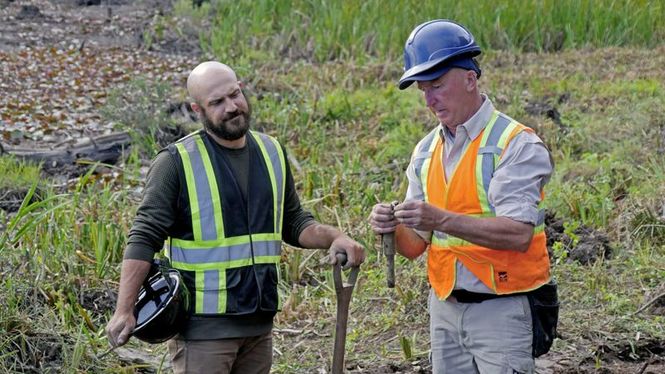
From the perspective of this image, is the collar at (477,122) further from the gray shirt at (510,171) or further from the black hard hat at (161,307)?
the black hard hat at (161,307)

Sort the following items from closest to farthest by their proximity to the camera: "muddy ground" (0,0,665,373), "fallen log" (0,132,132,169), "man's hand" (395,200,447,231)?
"man's hand" (395,200,447,231)
"muddy ground" (0,0,665,373)
"fallen log" (0,132,132,169)

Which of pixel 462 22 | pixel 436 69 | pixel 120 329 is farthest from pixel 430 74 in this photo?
pixel 462 22

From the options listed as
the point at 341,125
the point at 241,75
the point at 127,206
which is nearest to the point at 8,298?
the point at 127,206

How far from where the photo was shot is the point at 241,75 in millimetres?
11125

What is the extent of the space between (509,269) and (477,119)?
1.71 feet

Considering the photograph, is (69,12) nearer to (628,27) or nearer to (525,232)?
(628,27)

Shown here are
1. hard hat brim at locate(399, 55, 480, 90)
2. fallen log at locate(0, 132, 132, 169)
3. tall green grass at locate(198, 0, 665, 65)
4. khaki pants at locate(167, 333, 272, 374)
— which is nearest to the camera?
hard hat brim at locate(399, 55, 480, 90)

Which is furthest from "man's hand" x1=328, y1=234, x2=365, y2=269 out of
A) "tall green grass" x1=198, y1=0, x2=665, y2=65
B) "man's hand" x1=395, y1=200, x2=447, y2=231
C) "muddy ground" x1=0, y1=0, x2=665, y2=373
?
"tall green grass" x1=198, y1=0, x2=665, y2=65

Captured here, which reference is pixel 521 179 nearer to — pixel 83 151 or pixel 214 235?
pixel 214 235

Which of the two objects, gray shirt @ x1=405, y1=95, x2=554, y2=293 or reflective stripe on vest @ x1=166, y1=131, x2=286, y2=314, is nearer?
gray shirt @ x1=405, y1=95, x2=554, y2=293

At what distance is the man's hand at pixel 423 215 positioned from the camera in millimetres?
3863

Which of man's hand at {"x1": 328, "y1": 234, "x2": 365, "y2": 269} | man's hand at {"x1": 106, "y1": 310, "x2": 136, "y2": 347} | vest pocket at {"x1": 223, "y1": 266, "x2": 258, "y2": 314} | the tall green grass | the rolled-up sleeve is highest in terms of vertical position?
the tall green grass

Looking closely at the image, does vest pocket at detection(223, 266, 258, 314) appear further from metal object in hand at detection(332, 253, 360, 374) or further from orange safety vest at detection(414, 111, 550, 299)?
orange safety vest at detection(414, 111, 550, 299)

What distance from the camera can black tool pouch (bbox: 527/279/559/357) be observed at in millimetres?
4074
